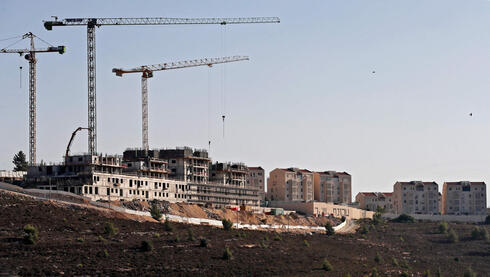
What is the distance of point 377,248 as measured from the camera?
534 ft

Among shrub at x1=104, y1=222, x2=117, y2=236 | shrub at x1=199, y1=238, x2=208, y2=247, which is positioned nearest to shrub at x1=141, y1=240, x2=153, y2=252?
shrub at x1=104, y1=222, x2=117, y2=236

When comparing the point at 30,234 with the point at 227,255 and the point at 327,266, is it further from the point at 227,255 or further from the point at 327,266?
the point at 327,266

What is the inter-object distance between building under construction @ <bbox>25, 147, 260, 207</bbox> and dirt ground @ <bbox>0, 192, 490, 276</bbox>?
80.8 ft

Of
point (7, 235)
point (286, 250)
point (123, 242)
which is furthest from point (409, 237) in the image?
point (7, 235)

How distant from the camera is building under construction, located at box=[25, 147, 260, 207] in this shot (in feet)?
497

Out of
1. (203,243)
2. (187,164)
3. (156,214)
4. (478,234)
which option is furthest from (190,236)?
(478,234)

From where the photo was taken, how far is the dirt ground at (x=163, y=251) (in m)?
95.2

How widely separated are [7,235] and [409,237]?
112 meters

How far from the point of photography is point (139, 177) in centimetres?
16575

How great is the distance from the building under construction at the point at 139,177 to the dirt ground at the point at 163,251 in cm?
2463

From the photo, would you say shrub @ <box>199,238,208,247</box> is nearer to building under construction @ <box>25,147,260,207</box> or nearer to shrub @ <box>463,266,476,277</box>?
building under construction @ <box>25,147,260,207</box>

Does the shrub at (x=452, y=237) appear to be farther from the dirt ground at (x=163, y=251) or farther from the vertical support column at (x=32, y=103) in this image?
the vertical support column at (x=32, y=103)

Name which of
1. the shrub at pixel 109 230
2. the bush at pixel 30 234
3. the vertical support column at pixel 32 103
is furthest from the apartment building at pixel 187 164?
the bush at pixel 30 234

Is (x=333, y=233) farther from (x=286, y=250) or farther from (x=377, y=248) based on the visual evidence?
(x=286, y=250)
